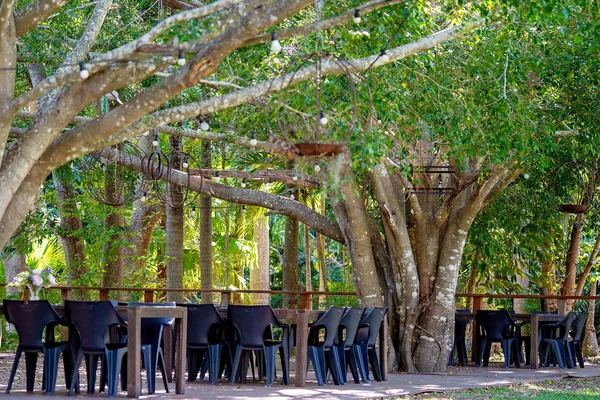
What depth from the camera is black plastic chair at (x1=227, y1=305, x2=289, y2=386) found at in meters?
8.38

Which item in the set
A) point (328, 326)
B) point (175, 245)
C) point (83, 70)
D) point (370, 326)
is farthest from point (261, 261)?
point (83, 70)

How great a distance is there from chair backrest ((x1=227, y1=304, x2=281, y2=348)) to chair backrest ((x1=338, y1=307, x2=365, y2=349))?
74 centimetres

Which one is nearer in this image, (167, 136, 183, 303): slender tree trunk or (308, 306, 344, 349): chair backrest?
(308, 306, 344, 349): chair backrest

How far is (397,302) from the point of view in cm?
1134

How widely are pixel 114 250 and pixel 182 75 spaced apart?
748 cm

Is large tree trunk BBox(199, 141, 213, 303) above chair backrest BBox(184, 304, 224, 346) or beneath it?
above

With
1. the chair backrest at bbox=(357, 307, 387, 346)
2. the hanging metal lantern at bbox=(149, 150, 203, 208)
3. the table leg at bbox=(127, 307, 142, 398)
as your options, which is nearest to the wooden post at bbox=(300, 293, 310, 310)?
the hanging metal lantern at bbox=(149, 150, 203, 208)

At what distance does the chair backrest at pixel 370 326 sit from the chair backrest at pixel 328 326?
44 centimetres

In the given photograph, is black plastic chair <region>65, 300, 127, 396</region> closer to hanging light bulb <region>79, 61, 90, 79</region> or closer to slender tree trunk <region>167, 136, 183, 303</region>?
hanging light bulb <region>79, 61, 90, 79</region>

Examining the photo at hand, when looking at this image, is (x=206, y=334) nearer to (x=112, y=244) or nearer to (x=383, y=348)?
(x=383, y=348)

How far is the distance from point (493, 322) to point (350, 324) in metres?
3.46

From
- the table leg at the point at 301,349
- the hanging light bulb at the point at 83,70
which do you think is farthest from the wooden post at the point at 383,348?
the hanging light bulb at the point at 83,70

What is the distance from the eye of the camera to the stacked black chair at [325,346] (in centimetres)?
859

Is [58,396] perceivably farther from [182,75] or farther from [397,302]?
[397,302]
